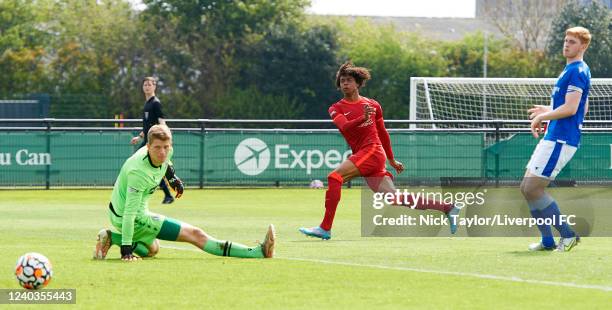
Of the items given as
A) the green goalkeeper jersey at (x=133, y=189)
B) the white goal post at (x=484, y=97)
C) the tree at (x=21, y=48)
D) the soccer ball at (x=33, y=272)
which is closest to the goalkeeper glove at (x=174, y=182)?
the green goalkeeper jersey at (x=133, y=189)

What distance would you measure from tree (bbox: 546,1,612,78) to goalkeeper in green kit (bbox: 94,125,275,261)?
46191 millimetres

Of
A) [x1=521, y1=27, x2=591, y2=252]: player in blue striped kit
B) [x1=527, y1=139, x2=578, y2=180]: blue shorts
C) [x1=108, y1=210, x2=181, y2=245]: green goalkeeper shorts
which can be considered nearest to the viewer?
[x1=108, y1=210, x2=181, y2=245]: green goalkeeper shorts

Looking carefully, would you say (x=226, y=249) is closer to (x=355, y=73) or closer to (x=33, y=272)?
(x=33, y=272)

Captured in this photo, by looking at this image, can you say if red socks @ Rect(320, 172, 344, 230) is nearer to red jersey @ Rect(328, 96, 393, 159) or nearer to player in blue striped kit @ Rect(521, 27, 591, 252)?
red jersey @ Rect(328, 96, 393, 159)

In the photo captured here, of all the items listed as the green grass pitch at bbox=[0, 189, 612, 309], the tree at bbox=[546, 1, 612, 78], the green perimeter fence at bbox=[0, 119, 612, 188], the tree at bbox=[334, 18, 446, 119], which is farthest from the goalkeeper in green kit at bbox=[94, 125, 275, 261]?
the tree at bbox=[334, 18, 446, 119]

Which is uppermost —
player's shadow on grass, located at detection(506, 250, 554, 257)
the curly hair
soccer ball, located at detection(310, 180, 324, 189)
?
the curly hair

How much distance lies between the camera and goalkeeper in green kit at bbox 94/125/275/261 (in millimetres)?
11594

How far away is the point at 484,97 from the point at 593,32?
24940 mm

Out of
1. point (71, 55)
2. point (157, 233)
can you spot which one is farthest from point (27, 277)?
point (71, 55)

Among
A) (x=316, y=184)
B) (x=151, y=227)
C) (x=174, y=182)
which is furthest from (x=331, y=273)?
(x=316, y=184)

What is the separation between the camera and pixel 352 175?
47.6 ft

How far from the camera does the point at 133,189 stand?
11.6 m

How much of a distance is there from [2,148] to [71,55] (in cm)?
4310

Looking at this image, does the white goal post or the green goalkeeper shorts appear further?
the white goal post
